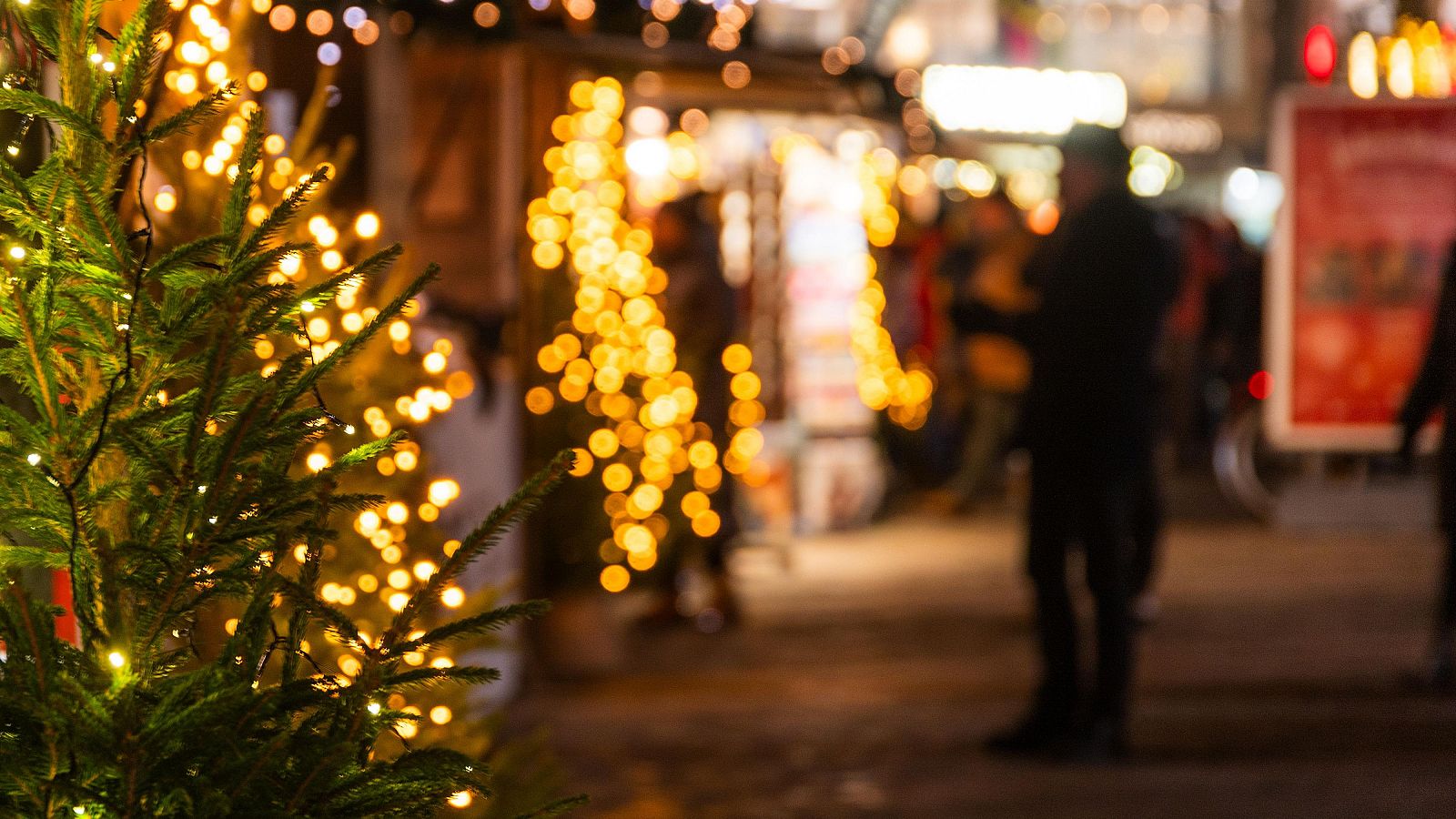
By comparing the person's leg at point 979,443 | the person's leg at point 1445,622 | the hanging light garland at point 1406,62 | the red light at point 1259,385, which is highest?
the hanging light garland at point 1406,62

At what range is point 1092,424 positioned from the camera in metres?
6.20

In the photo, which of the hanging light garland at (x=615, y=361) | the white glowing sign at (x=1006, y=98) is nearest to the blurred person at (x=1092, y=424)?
the hanging light garland at (x=615, y=361)

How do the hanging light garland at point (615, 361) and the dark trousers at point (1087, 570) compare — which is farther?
the hanging light garland at point (615, 361)

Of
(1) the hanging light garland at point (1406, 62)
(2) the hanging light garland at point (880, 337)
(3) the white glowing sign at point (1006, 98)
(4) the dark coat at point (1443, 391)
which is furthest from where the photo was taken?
(3) the white glowing sign at point (1006, 98)

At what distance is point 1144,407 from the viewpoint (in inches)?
250

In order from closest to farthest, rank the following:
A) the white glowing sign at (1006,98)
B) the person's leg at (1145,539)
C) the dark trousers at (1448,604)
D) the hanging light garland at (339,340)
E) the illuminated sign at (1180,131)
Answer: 1. the hanging light garland at (339,340)
2. the dark trousers at (1448,604)
3. the person's leg at (1145,539)
4. the white glowing sign at (1006,98)
5. the illuminated sign at (1180,131)

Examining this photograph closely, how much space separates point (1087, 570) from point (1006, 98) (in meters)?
15.1

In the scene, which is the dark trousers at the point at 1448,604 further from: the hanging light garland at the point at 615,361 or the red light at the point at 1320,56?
the red light at the point at 1320,56

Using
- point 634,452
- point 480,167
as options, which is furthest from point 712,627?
point 480,167

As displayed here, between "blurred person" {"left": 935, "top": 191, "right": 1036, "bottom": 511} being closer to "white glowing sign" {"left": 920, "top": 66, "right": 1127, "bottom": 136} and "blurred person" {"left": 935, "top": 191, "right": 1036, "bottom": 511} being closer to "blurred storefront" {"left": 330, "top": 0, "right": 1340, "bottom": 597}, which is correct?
"blurred storefront" {"left": 330, "top": 0, "right": 1340, "bottom": 597}

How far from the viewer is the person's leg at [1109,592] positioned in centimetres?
618

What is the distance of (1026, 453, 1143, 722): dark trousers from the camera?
6191 millimetres

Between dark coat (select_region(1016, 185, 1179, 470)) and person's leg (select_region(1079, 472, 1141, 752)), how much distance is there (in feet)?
0.34

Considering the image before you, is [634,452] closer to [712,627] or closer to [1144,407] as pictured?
[712,627]
